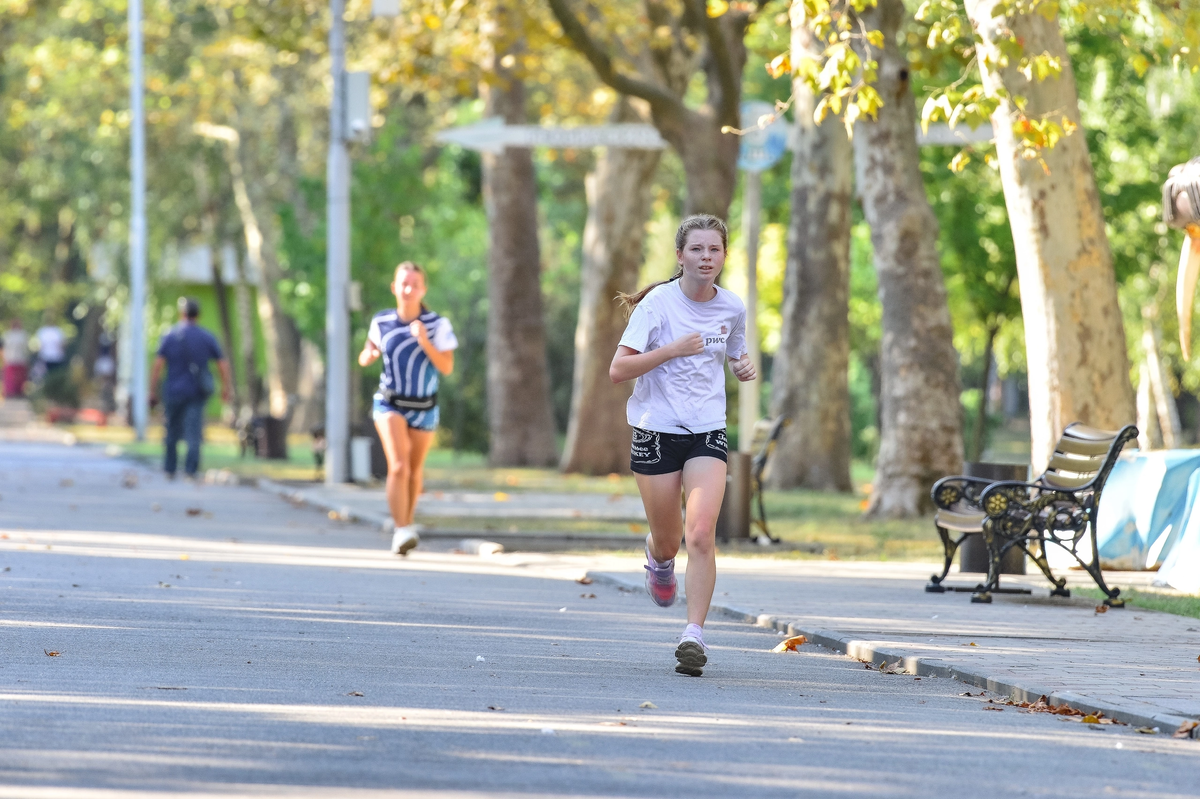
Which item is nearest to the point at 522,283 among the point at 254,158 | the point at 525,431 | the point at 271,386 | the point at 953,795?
the point at 525,431

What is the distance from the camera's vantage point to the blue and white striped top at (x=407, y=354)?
14.2m

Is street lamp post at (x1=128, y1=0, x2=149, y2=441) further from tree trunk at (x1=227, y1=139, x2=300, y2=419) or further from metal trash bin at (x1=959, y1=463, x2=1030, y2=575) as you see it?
metal trash bin at (x1=959, y1=463, x2=1030, y2=575)

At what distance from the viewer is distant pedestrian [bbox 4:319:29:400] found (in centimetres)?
5678

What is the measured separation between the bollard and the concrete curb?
4.23 meters

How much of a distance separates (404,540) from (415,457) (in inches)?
26.6

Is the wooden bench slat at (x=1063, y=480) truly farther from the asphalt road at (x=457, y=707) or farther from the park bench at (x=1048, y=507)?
the asphalt road at (x=457, y=707)

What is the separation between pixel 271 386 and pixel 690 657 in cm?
3704

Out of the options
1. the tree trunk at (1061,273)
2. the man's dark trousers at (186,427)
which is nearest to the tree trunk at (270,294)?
the man's dark trousers at (186,427)

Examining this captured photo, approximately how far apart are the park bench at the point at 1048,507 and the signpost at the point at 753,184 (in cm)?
652

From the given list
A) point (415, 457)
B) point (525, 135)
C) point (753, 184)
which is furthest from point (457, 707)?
point (753, 184)

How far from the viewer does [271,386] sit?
4441 cm

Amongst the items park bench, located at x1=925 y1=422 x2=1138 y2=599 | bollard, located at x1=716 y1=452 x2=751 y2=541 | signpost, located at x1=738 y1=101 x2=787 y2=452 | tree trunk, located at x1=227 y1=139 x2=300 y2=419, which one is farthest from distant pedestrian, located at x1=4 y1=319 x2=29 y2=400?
park bench, located at x1=925 y1=422 x2=1138 y2=599

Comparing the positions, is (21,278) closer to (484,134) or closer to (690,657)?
(484,134)

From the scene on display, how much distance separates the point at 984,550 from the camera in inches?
530
